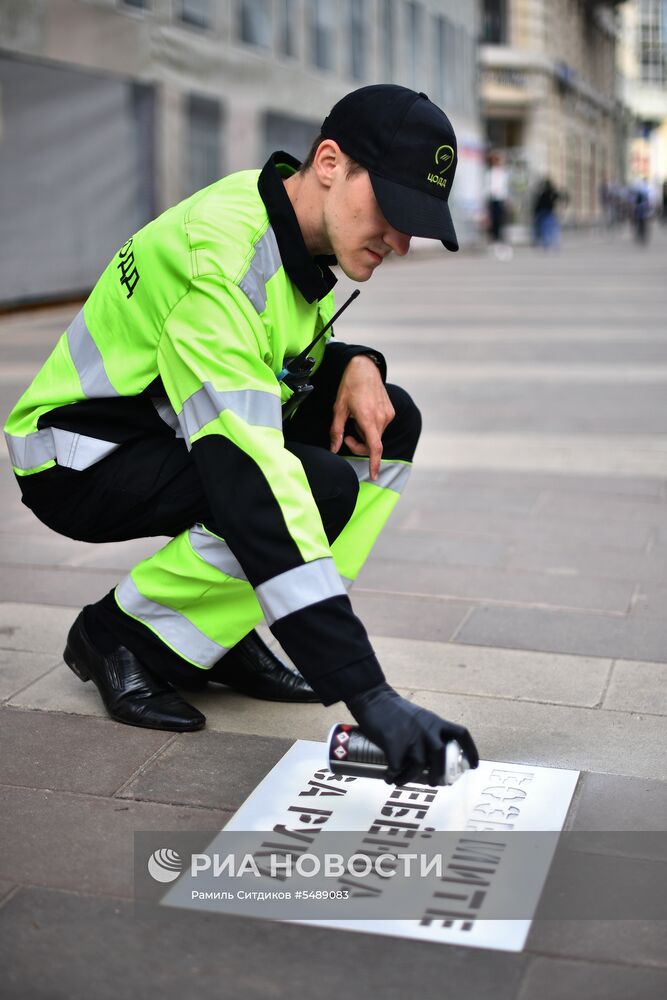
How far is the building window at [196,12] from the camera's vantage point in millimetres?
19375

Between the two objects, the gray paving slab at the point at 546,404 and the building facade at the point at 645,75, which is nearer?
the gray paving slab at the point at 546,404

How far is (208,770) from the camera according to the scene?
281 cm

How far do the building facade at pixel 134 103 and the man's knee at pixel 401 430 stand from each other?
1195cm

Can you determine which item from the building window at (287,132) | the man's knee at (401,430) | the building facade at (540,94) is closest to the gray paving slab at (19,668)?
the man's knee at (401,430)

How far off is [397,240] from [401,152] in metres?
0.17

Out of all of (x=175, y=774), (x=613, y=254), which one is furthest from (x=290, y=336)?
(x=613, y=254)

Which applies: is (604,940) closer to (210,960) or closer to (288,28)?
(210,960)

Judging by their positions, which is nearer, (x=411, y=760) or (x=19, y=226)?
(x=411, y=760)

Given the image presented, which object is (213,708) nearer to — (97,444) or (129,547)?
(97,444)

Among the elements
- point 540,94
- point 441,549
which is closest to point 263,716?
point 441,549

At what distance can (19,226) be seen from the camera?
49.1ft

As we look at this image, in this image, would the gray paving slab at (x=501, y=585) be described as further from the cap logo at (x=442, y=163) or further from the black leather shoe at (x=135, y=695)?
the cap logo at (x=442, y=163)

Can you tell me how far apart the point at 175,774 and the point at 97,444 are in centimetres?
72

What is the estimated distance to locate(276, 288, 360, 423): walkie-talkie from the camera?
113 inches
